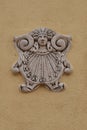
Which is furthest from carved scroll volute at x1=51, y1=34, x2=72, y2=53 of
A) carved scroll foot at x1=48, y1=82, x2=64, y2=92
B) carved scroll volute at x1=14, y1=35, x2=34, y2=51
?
carved scroll foot at x1=48, y1=82, x2=64, y2=92

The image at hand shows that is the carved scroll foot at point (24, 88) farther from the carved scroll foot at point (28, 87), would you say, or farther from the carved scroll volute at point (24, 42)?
the carved scroll volute at point (24, 42)

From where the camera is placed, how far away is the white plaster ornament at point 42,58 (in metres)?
6.27

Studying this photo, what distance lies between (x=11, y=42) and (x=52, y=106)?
68 cm

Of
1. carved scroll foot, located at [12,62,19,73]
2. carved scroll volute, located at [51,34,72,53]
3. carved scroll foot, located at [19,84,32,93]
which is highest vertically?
carved scroll volute, located at [51,34,72,53]

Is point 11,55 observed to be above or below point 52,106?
above

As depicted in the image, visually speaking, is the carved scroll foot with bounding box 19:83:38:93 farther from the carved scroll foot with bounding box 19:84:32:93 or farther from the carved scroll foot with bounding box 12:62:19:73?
the carved scroll foot with bounding box 12:62:19:73

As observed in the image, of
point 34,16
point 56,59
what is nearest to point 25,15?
point 34,16

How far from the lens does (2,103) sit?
20.5 feet

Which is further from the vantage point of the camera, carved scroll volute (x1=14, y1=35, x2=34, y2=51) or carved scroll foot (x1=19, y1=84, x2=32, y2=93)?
carved scroll volute (x1=14, y1=35, x2=34, y2=51)

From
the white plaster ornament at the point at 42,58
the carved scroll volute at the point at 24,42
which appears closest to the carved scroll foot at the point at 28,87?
the white plaster ornament at the point at 42,58

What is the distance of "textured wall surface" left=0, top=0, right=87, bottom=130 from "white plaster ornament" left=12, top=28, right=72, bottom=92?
0.06m

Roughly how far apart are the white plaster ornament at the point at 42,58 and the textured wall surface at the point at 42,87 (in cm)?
6

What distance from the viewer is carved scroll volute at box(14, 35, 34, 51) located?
6368mm

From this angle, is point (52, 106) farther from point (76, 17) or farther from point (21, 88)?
point (76, 17)
